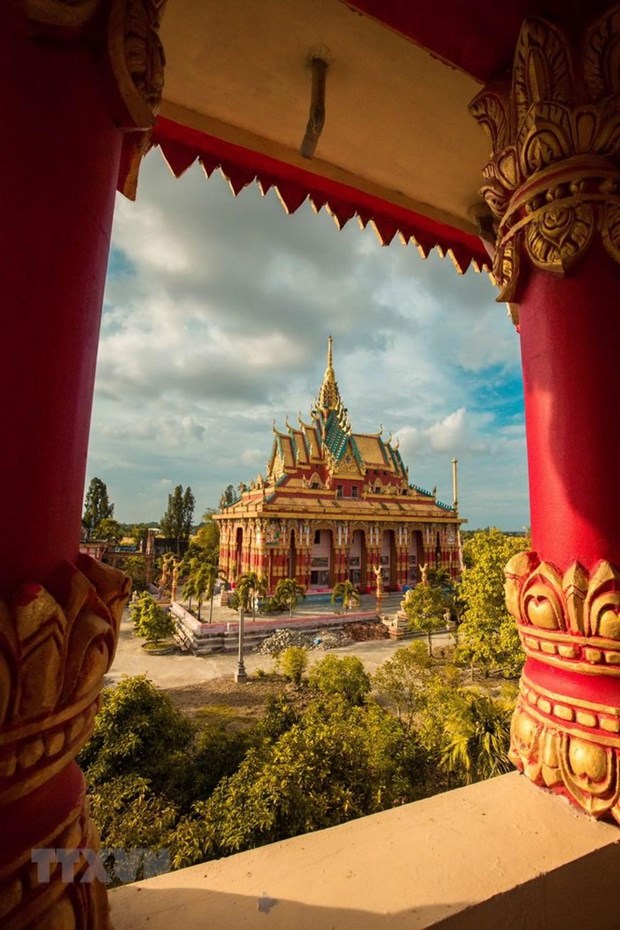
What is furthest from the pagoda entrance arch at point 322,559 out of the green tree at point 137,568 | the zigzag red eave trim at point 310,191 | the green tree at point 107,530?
the zigzag red eave trim at point 310,191

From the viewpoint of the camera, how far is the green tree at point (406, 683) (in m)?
9.41

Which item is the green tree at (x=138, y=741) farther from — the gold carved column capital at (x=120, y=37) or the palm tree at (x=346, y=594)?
the palm tree at (x=346, y=594)

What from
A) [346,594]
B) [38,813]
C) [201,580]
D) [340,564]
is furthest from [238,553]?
[38,813]

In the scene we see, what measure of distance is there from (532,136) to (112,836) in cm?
585

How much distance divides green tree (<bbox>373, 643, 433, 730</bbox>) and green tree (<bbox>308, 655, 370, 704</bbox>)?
20.0 inches

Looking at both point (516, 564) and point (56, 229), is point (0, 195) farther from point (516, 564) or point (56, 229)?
point (516, 564)

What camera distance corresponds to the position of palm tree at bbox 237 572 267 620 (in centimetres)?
1572

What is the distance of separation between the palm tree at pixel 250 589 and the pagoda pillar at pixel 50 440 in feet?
48.3

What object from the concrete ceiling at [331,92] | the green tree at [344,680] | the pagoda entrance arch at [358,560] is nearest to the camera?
the concrete ceiling at [331,92]

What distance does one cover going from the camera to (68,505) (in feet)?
2.62

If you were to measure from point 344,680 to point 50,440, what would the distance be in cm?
923

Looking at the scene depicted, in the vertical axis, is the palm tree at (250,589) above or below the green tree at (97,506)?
below

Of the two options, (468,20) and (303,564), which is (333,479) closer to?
(303,564)

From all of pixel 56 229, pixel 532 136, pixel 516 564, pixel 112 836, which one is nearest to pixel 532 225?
pixel 532 136
